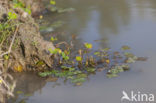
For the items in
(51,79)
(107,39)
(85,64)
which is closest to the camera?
(51,79)

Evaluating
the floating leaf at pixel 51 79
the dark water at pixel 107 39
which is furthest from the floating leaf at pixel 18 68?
the floating leaf at pixel 51 79

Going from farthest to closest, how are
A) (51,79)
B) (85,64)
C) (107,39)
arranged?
(107,39), (85,64), (51,79)

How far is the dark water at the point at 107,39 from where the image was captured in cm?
348

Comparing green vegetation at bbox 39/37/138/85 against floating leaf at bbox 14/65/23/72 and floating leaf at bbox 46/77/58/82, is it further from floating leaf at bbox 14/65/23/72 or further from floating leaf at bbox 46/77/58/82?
floating leaf at bbox 14/65/23/72

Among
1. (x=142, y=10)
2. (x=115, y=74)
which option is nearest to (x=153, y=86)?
(x=115, y=74)

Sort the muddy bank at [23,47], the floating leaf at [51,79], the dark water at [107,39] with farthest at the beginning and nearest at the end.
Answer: the muddy bank at [23,47]
the floating leaf at [51,79]
the dark water at [107,39]

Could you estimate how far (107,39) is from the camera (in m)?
5.01

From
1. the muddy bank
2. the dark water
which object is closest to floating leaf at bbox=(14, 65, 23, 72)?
the muddy bank

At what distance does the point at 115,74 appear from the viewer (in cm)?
377

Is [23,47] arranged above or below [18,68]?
above

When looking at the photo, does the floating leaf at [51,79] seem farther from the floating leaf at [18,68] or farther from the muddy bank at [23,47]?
the floating leaf at [18,68]

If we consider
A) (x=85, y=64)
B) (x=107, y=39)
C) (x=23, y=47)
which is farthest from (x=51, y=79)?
(x=107, y=39)

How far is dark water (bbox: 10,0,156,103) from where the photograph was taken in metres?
3.48

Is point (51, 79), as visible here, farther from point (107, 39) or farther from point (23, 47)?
point (107, 39)
